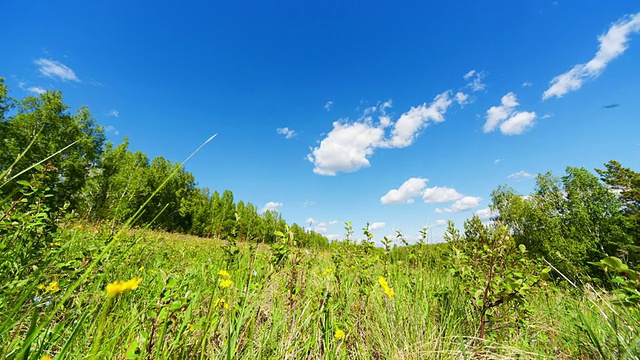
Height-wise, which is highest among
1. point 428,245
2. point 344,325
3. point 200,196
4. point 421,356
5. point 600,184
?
point 200,196

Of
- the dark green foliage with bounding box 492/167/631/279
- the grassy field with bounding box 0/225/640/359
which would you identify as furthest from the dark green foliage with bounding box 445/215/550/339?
the dark green foliage with bounding box 492/167/631/279

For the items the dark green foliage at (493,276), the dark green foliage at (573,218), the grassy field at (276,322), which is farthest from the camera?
the dark green foliage at (573,218)

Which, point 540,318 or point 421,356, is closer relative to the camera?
point 421,356

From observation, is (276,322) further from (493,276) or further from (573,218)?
(573,218)

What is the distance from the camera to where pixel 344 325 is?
181 centimetres

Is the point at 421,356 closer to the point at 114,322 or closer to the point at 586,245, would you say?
the point at 114,322

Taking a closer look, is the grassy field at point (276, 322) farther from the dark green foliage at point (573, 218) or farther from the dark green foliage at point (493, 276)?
the dark green foliage at point (573, 218)

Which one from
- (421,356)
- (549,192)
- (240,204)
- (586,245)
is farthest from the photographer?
(240,204)

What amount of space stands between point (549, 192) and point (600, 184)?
4506 mm

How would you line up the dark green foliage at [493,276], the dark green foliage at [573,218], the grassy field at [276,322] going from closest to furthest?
1. the grassy field at [276,322]
2. the dark green foliage at [493,276]
3. the dark green foliage at [573,218]

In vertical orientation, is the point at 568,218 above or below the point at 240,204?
below

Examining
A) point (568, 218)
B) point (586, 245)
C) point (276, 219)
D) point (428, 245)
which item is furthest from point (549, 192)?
point (276, 219)

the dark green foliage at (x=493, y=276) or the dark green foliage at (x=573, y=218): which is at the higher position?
the dark green foliage at (x=573, y=218)

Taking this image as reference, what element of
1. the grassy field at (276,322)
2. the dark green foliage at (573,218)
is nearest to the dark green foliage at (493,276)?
the grassy field at (276,322)
